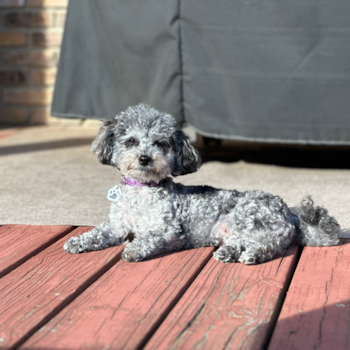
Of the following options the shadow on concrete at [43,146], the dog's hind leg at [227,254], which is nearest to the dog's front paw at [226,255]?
the dog's hind leg at [227,254]

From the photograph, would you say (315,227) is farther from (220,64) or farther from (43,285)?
(220,64)

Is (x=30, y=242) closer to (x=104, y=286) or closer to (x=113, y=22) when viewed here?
(x=104, y=286)

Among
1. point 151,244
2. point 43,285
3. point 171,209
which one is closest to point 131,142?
point 171,209

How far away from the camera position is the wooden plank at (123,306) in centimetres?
199

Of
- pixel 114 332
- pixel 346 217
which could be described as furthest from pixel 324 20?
pixel 114 332

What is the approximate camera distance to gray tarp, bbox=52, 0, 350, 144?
4.50 meters

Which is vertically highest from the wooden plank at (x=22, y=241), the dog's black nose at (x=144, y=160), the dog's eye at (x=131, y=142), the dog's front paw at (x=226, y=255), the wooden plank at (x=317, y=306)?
the dog's eye at (x=131, y=142)

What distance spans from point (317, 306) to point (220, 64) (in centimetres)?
295

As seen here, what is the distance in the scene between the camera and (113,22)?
16.8 ft

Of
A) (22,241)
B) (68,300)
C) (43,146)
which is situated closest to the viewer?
(68,300)

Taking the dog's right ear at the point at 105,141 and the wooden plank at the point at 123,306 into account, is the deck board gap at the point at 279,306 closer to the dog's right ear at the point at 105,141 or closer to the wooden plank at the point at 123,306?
the wooden plank at the point at 123,306

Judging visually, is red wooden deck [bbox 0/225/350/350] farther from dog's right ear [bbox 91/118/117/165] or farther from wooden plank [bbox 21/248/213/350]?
dog's right ear [bbox 91/118/117/165]

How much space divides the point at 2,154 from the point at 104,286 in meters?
3.60

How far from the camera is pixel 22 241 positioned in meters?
3.10
